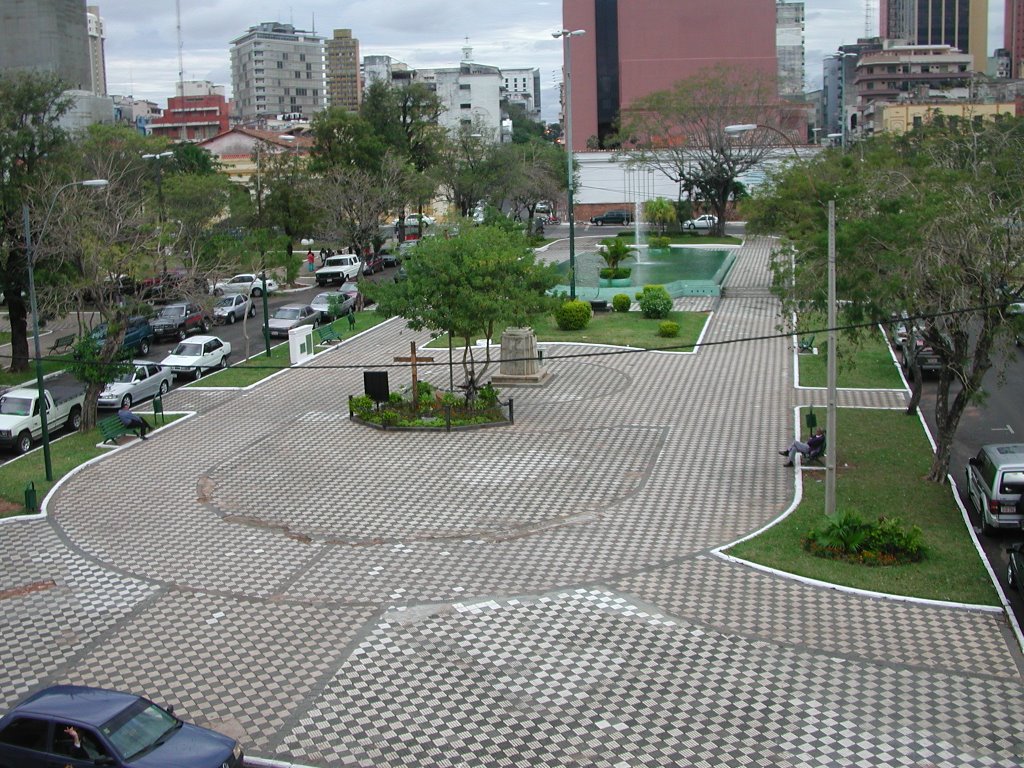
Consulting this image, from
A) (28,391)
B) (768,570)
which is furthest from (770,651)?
(28,391)

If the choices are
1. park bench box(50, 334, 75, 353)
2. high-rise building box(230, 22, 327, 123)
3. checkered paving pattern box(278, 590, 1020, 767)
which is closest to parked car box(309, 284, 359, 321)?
park bench box(50, 334, 75, 353)

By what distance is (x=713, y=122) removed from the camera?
59812 mm

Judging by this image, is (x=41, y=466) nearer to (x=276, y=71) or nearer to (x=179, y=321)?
(x=179, y=321)

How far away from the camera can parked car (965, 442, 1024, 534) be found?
16.7 metres

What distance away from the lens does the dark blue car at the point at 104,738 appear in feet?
33.4

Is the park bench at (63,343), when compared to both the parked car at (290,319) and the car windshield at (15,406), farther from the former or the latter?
the car windshield at (15,406)

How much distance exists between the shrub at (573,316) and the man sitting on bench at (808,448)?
565 inches

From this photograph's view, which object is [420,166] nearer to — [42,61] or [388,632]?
[42,61]

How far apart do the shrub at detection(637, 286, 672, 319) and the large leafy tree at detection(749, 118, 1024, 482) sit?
Answer: 49.0 feet

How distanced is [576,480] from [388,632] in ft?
24.1

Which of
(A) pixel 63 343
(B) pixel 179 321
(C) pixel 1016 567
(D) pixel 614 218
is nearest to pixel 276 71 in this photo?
(D) pixel 614 218

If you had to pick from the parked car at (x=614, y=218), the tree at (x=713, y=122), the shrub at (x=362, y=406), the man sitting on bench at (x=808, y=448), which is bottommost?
the man sitting on bench at (x=808, y=448)

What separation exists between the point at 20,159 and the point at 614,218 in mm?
50622

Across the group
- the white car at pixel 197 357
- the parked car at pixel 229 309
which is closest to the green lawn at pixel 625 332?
the white car at pixel 197 357
